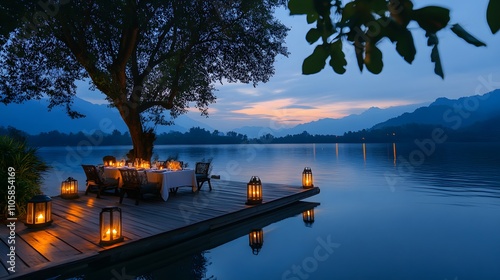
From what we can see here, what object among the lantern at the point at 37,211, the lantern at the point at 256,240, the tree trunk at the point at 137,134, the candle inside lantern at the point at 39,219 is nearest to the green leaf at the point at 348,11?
the lantern at the point at 256,240

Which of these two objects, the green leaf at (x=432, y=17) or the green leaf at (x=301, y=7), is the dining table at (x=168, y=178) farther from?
the green leaf at (x=432, y=17)

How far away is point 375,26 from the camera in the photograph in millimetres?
957

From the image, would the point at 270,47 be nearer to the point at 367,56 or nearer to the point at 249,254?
the point at 249,254

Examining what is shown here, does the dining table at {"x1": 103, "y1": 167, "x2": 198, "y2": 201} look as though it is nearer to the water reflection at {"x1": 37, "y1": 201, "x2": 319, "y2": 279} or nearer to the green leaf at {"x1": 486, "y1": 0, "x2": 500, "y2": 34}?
the water reflection at {"x1": 37, "y1": 201, "x2": 319, "y2": 279}

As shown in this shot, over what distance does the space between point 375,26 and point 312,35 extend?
0.23 m

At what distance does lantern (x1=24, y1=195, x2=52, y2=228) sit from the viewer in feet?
23.4

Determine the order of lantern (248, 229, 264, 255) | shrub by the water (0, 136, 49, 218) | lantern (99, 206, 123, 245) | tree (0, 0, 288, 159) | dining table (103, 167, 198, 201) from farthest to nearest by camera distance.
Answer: tree (0, 0, 288, 159)
dining table (103, 167, 198, 201)
lantern (248, 229, 264, 255)
shrub by the water (0, 136, 49, 218)
lantern (99, 206, 123, 245)

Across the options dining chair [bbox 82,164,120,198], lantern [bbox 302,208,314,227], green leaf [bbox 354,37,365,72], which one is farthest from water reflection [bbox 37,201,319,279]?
green leaf [bbox 354,37,365,72]

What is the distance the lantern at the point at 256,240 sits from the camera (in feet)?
26.7

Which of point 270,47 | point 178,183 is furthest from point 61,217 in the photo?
point 270,47

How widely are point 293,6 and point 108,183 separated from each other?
37.2ft

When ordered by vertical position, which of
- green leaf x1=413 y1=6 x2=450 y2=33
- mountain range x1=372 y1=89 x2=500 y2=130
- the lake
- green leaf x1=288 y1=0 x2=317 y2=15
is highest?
mountain range x1=372 y1=89 x2=500 y2=130

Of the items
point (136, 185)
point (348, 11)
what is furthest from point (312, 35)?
point (136, 185)

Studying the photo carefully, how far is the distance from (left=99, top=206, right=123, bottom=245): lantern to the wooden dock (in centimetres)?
15
